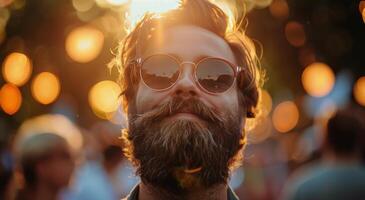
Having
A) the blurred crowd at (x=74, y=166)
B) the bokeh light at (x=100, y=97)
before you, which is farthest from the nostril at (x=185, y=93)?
the bokeh light at (x=100, y=97)

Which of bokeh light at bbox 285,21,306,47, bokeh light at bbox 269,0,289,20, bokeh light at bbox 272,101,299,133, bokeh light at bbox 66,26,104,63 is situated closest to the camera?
bokeh light at bbox 269,0,289,20

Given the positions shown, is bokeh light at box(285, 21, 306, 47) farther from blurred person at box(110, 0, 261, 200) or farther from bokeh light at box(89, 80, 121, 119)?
blurred person at box(110, 0, 261, 200)

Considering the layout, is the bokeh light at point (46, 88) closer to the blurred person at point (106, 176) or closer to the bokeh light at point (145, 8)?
the blurred person at point (106, 176)

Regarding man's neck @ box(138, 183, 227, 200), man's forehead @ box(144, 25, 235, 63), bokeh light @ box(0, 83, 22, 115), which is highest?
man's forehead @ box(144, 25, 235, 63)

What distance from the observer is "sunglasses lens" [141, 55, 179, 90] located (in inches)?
112

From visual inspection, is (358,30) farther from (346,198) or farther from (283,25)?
(346,198)

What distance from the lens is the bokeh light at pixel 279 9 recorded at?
47.8ft

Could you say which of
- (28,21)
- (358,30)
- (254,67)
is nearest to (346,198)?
(254,67)

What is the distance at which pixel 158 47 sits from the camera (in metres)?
2.93

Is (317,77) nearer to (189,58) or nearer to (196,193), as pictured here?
(189,58)

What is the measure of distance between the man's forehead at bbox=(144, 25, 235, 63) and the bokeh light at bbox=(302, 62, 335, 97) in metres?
11.7

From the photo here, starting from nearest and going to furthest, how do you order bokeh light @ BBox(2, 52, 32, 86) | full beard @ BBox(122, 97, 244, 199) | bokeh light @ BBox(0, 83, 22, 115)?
1. full beard @ BBox(122, 97, 244, 199)
2. bokeh light @ BBox(2, 52, 32, 86)
3. bokeh light @ BBox(0, 83, 22, 115)

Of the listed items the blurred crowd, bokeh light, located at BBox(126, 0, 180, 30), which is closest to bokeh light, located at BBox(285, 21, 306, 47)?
the blurred crowd

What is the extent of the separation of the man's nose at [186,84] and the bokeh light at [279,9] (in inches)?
467
